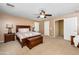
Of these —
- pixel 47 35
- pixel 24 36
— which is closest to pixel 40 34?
pixel 47 35

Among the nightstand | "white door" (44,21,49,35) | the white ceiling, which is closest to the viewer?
the white ceiling

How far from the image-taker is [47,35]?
2.37m

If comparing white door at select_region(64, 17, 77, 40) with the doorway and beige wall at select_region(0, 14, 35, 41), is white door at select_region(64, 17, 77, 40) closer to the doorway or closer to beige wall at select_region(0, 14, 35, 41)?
the doorway

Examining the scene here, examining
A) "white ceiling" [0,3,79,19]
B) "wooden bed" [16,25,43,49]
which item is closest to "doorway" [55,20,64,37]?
"white ceiling" [0,3,79,19]

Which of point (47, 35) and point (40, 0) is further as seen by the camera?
point (47, 35)

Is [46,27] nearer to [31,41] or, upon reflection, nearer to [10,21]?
[31,41]

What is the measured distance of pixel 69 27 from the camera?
2242 millimetres

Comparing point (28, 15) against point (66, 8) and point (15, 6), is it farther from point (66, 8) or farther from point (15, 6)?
point (66, 8)

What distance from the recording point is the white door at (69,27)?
7.06 feet

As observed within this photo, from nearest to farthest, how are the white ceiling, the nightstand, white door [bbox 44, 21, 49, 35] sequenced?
the white ceiling
the nightstand
white door [bbox 44, 21, 49, 35]

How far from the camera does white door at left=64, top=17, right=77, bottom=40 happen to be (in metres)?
2.15

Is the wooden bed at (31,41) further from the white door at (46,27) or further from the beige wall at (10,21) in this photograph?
the white door at (46,27)

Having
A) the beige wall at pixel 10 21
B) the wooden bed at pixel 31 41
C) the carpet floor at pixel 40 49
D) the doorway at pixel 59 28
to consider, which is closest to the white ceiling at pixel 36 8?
the beige wall at pixel 10 21
